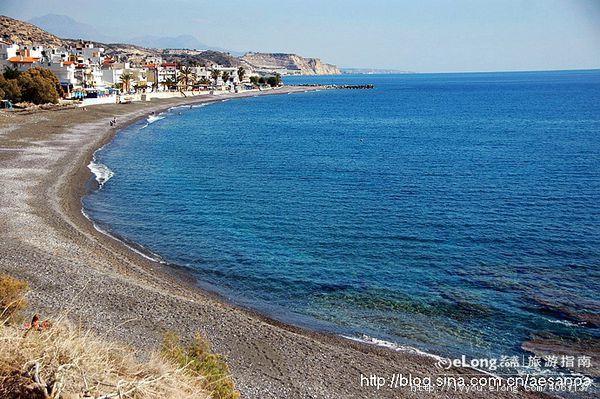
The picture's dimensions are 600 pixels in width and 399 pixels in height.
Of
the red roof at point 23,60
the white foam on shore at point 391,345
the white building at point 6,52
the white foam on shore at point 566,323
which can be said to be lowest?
the white foam on shore at point 391,345

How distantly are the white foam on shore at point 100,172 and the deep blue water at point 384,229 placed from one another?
688 millimetres

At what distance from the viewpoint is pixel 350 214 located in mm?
30609

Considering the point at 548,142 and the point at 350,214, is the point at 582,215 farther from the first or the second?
the point at 548,142

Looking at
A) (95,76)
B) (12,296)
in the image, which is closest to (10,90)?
(95,76)

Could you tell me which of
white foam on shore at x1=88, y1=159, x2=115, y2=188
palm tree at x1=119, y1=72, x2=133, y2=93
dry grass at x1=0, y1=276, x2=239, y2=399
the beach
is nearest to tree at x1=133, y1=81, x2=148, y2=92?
palm tree at x1=119, y1=72, x2=133, y2=93

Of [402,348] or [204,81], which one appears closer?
[402,348]

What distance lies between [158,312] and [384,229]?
546 inches

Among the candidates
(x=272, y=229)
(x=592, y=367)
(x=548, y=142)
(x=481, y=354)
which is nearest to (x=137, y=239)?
(x=272, y=229)

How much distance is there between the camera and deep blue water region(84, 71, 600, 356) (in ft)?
59.7

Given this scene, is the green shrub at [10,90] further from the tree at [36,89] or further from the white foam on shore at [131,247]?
the white foam on shore at [131,247]

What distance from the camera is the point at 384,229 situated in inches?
1081

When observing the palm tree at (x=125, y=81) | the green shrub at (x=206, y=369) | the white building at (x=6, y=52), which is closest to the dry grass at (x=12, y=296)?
the green shrub at (x=206, y=369)

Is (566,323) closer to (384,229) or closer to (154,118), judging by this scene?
(384,229)

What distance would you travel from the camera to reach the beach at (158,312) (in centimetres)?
1341
